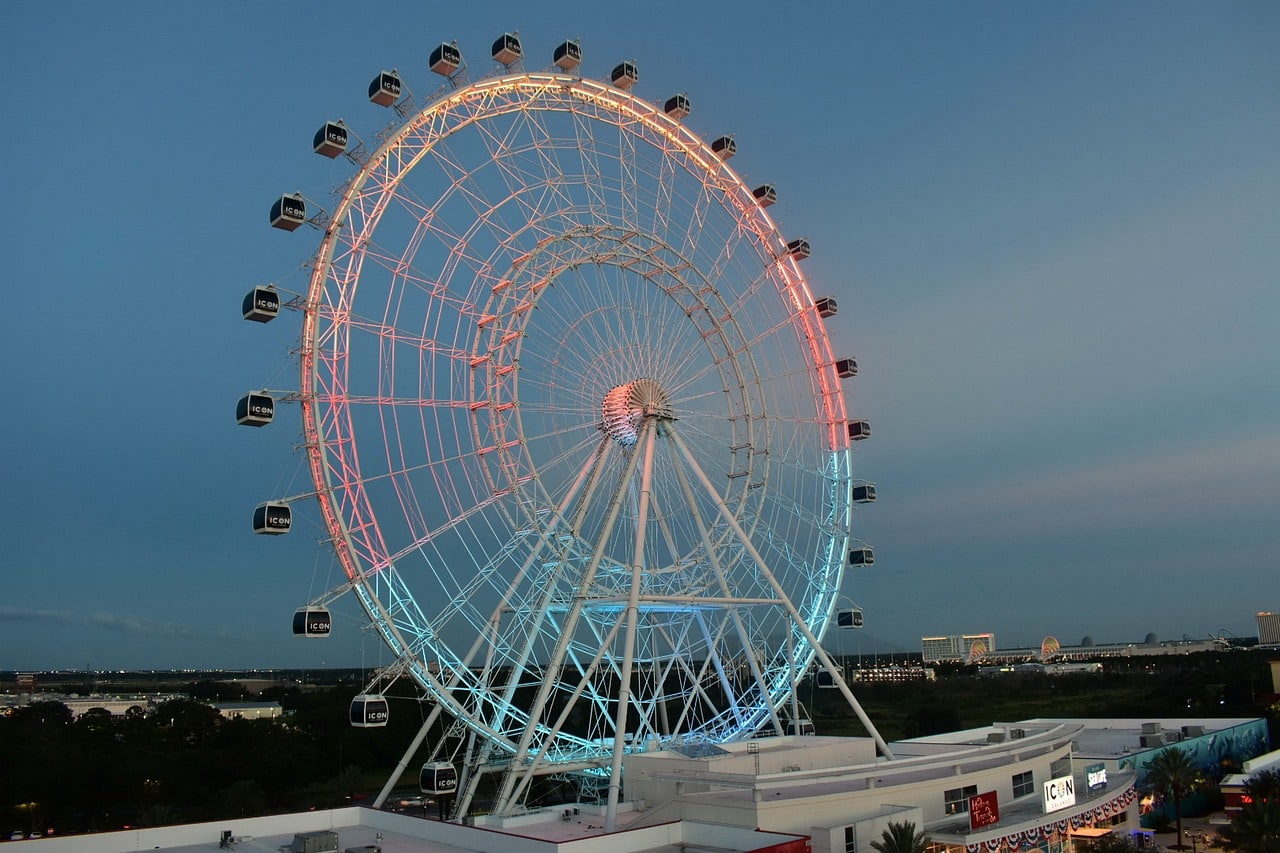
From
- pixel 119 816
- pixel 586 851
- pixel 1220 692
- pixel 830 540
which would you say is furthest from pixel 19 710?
pixel 1220 692

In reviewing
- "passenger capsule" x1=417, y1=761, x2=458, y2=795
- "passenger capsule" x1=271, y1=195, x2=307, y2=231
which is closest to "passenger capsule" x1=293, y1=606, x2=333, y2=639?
"passenger capsule" x1=417, y1=761, x2=458, y2=795

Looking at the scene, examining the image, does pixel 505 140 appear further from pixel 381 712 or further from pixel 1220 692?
pixel 1220 692

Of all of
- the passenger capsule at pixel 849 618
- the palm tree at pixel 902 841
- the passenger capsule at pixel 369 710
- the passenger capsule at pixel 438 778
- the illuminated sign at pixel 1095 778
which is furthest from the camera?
the passenger capsule at pixel 849 618

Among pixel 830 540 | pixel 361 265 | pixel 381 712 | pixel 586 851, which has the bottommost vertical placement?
pixel 586 851

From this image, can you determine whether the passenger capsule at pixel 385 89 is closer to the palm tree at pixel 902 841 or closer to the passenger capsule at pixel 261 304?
the passenger capsule at pixel 261 304

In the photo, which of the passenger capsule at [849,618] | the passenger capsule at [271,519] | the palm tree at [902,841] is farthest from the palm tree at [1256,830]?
the passenger capsule at [271,519]

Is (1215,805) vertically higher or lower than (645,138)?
lower

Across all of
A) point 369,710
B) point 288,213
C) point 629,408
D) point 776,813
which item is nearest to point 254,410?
point 288,213
